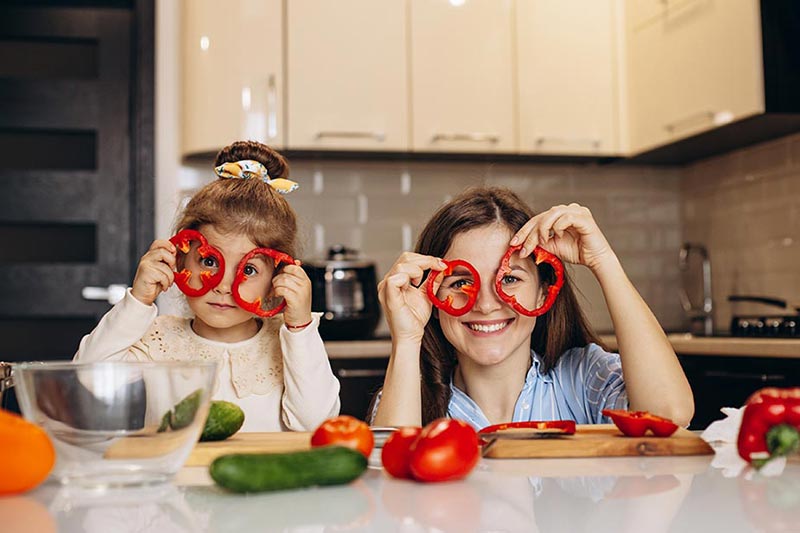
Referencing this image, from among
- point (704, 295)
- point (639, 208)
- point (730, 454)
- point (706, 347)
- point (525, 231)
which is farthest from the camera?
point (639, 208)

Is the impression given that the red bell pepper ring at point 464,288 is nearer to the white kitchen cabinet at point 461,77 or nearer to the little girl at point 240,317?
the little girl at point 240,317

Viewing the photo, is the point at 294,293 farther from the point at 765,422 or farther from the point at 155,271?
the point at 765,422

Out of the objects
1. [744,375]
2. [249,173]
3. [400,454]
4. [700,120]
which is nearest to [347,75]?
[700,120]

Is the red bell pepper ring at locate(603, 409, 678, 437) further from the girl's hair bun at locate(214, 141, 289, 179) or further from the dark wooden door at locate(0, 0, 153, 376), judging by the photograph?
the dark wooden door at locate(0, 0, 153, 376)

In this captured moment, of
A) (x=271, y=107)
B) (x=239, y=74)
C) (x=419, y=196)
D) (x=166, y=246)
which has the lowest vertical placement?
(x=166, y=246)

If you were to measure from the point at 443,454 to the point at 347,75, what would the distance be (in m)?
2.64

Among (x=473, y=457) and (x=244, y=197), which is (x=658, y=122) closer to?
(x=244, y=197)

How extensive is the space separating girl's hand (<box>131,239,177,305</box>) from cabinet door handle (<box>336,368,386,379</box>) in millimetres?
1242

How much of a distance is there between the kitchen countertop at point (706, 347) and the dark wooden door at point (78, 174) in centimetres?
102

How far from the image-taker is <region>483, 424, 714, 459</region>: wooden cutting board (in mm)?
1095

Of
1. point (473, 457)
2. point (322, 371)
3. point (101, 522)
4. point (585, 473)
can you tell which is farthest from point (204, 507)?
point (322, 371)

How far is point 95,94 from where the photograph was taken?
143 inches

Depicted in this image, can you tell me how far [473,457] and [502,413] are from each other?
0.91 m

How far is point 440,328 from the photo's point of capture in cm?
193
